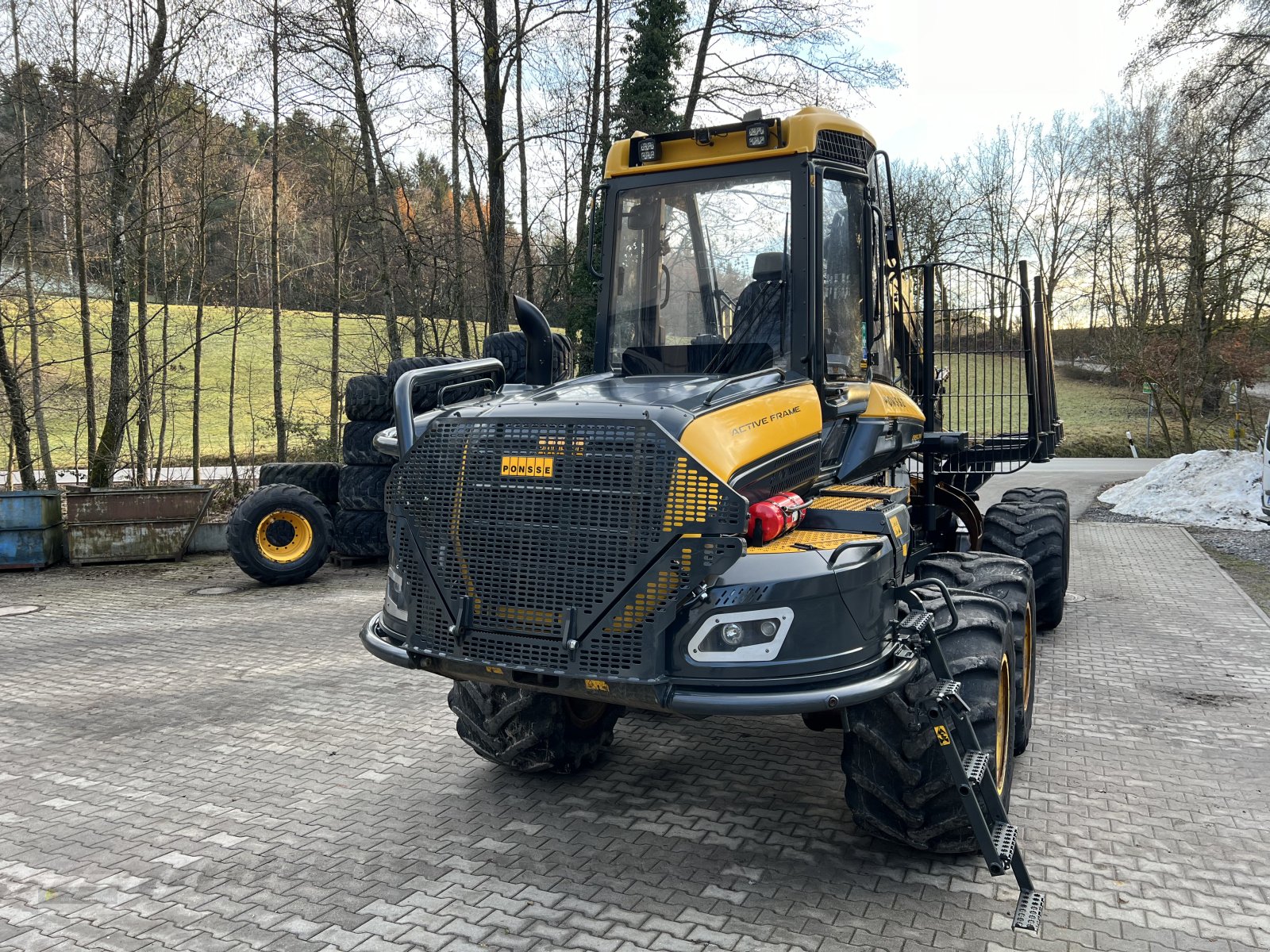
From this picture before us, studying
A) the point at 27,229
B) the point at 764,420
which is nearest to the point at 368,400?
the point at 27,229

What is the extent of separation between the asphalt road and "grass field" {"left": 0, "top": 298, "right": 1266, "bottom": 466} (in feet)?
7.08

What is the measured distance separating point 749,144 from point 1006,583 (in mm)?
2457

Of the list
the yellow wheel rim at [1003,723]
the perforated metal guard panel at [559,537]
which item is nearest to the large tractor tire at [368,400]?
the perforated metal guard panel at [559,537]

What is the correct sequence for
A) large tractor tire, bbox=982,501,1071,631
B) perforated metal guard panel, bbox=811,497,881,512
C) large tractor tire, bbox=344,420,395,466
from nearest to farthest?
perforated metal guard panel, bbox=811,497,881,512
large tractor tire, bbox=982,501,1071,631
large tractor tire, bbox=344,420,395,466

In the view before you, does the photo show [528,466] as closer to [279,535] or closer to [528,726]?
[528,726]

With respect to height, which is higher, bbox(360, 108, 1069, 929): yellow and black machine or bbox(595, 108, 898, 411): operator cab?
bbox(595, 108, 898, 411): operator cab

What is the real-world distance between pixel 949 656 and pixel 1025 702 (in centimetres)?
152

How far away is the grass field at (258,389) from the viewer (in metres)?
16.3

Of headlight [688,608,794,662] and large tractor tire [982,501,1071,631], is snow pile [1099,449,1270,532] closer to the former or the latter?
large tractor tire [982,501,1071,631]

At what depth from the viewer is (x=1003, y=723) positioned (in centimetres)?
454

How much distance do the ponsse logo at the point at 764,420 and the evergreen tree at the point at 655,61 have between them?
16.3m

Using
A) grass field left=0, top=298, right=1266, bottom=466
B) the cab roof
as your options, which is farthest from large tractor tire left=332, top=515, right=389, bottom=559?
the cab roof

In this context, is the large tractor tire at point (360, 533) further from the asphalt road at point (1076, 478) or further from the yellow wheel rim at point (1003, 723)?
the asphalt road at point (1076, 478)

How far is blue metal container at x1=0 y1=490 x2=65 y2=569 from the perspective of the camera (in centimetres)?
1166
